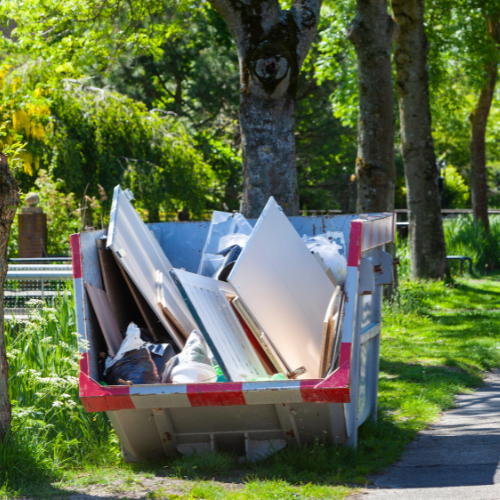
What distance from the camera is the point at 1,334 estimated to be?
3822 mm

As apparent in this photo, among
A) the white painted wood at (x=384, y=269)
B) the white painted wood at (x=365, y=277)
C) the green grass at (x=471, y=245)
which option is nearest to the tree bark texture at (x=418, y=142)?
the green grass at (x=471, y=245)

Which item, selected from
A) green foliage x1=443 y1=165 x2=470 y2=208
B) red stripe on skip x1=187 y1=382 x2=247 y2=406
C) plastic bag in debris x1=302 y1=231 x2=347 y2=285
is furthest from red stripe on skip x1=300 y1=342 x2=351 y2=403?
green foliage x1=443 y1=165 x2=470 y2=208

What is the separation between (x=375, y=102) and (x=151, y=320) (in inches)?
249

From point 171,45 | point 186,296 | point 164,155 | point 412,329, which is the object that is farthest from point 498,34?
point 186,296

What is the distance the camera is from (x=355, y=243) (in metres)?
3.74

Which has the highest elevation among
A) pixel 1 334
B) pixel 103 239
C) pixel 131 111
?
pixel 131 111

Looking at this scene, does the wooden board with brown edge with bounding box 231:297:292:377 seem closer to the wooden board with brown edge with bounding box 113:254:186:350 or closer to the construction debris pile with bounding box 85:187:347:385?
the construction debris pile with bounding box 85:187:347:385

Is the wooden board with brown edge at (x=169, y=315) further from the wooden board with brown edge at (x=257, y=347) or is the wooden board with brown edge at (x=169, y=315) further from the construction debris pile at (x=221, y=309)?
the wooden board with brown edge at (x=257, y=347)

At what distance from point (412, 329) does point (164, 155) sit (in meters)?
13.1

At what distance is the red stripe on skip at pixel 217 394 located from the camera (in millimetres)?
3457

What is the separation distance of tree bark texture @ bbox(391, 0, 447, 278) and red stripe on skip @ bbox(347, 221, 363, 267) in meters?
9.02

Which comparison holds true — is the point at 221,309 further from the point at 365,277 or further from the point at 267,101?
the point at 267,101

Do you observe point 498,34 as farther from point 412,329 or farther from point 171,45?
point 171,45

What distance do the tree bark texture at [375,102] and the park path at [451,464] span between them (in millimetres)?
4827
